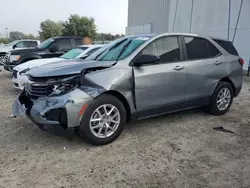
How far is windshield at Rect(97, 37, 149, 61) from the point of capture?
404 centimetres

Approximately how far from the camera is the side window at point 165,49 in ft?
13.6

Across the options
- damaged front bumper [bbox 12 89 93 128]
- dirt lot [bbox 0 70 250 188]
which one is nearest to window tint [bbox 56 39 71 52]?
dirt lot [bbox 0 70 250 188]

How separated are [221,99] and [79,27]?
39.7 m

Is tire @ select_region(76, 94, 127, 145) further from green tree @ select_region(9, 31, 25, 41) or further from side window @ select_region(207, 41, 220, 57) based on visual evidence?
green tree @ select_region(9, 31, 25, 41)

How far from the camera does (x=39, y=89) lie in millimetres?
3695

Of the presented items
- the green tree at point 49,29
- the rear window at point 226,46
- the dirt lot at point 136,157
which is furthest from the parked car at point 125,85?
the green tree at point 49,29

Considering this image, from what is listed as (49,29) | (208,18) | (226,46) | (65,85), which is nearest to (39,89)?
(65,85)

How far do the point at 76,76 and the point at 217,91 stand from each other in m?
2.96

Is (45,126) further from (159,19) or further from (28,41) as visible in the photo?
(159,19)

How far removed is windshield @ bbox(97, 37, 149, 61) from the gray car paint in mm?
119

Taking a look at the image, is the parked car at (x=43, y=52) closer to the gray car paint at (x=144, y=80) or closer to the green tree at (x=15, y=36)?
the gray car paint at (x=144, y=80)

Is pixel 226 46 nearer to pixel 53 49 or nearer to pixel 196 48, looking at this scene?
pixel 196 48

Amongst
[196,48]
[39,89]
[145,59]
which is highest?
[196,48]

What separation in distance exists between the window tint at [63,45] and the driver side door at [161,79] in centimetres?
679
